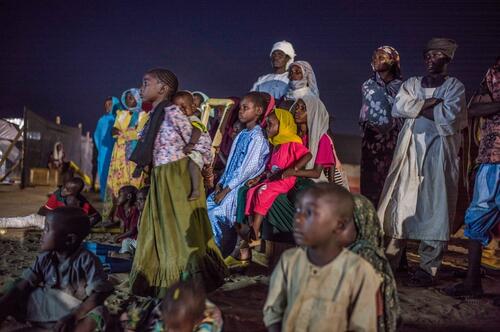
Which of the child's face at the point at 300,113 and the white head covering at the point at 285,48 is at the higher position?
the white head covering at the point at 285,48

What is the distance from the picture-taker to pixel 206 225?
14.6 feet

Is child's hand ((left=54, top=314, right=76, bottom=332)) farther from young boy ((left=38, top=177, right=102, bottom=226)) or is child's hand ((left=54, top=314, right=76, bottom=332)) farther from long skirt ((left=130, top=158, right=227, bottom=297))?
young boy ((left=38, top=177, right=102, bottom=226))

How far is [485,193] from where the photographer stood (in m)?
4.46

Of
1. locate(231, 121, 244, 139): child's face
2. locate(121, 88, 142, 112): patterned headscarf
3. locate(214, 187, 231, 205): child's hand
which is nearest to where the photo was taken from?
locate(214, 187, 231, 205): child's hand

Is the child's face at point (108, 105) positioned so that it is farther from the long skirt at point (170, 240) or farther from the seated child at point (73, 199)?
the long skirt at point (170, 240)

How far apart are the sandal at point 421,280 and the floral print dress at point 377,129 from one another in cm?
174

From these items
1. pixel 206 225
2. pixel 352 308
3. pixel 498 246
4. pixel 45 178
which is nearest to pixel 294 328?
pixel 352 308

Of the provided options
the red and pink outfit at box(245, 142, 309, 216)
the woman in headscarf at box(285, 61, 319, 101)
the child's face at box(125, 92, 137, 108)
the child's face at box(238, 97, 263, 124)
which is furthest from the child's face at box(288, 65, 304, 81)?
the child's face at box(125, 92, 137, 108)

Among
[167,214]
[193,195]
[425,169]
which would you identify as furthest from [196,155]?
[425,169]

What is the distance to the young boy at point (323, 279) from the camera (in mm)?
2471

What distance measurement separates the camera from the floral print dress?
6.16m

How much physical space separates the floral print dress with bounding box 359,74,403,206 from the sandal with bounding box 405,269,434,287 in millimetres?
1738

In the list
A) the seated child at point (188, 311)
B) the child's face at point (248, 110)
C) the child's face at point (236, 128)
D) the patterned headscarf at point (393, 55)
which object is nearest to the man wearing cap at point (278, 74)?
the child's face at point (236, 128)

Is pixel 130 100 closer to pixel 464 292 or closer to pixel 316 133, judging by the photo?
pixel 316 133
